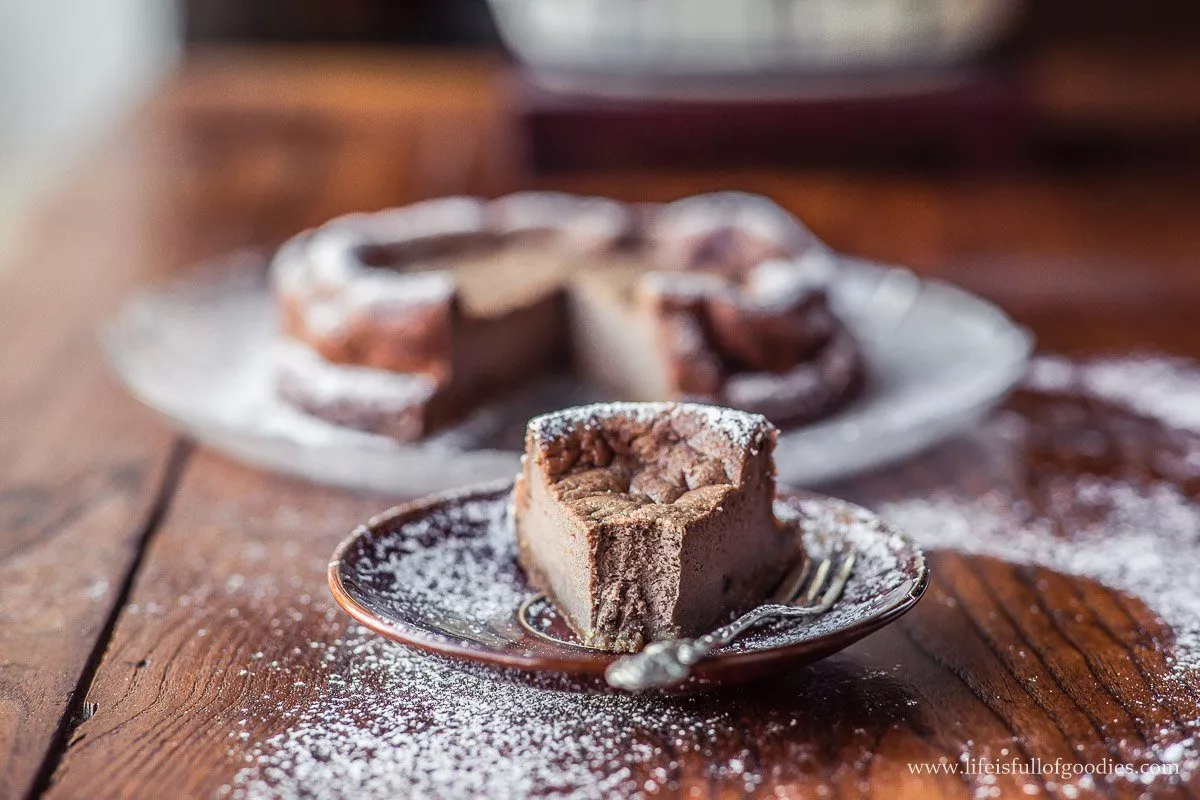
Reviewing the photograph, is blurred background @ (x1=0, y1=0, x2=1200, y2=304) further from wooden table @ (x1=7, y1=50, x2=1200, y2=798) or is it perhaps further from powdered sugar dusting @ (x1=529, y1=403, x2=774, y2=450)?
powdered sugar dusting @ (x1=529, y1=403, x2=774, y2=450)

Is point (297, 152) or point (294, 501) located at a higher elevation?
point (294, 501)

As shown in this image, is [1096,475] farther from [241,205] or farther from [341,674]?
[241,205]

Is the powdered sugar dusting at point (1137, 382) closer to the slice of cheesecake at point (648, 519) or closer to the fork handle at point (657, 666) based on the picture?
the slice of cheesecake at point (648, 519)

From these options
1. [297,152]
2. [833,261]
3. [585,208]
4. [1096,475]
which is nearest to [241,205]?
[297,152]

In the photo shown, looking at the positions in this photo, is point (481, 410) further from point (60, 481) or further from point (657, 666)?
point (657, 666)

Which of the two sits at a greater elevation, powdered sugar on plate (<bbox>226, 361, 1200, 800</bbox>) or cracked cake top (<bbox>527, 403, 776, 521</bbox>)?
cracked cake top (<bbox>527, 403, 776, 521</bbox>)

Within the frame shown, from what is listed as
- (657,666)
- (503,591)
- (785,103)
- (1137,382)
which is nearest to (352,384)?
(503,591)

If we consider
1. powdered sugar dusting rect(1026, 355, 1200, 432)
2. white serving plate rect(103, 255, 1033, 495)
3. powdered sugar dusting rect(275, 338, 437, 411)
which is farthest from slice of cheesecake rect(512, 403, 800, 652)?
powdered sugar dusting rect(1026, 355, 1200, 432)
